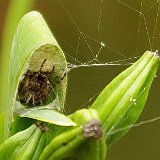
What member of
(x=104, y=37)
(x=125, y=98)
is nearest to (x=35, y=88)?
(x=125, y=98)

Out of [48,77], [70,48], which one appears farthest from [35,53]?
[70,48]

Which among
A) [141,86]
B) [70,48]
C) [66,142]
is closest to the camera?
[66,142]

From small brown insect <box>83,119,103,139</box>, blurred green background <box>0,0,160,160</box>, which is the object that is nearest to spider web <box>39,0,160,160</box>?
blurred green background <box>0,0,160,160</box>

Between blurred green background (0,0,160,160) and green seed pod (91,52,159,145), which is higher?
green seed pod (91,52,159,145)

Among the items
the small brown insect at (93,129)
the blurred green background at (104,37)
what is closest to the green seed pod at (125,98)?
the small brown insect at (93,129)

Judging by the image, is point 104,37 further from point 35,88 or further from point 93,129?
point 93,129

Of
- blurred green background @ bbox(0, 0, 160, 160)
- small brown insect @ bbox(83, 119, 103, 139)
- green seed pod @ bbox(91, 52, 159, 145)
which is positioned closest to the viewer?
small brown insect @ bbox(83, 119, 103, 139)

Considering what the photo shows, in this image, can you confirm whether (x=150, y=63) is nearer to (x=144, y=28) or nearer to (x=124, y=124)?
(x=124, y=124)

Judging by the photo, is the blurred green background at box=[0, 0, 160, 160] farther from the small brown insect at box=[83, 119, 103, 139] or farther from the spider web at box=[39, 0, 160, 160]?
the small brown insect at box=[83, 119, 103, 139]
